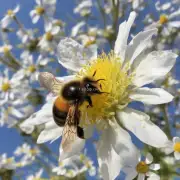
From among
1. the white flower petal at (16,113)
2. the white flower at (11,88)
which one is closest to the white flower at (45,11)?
the white flower at (11,88)

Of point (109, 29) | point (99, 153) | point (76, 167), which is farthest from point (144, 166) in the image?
point (109, 29)

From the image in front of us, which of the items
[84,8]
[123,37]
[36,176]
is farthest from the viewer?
[84,8]

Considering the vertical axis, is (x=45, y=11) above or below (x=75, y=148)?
above

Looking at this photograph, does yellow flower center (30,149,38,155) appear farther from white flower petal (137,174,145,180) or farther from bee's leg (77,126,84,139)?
bee's leg (77,126,84,139)

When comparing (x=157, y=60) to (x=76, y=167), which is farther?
(x=76, y=167)

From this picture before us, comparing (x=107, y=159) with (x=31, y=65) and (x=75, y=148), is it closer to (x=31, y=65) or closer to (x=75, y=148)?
(x=75, y=148)

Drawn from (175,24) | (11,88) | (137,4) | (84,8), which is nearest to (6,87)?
(11,88)

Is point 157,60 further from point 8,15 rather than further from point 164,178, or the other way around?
point 8,15
